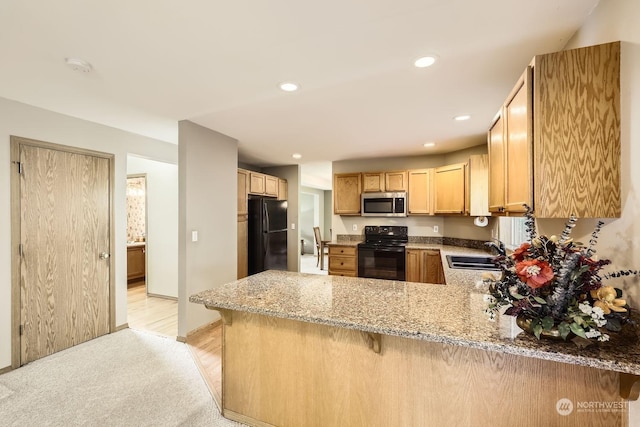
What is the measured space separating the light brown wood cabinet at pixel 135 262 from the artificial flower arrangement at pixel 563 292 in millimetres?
5922

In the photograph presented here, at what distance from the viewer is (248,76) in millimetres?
2023

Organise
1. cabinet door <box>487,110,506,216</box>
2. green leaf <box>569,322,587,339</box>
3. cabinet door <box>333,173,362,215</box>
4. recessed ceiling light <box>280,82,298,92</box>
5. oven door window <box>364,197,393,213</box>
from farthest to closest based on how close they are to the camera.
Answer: cabinet door <box>333,173,362,215</box> < oven door window <box>364,197,393,213</box> < recessed ceiling light <box>280,82,298,92</box> < cabinet door <box>487,110,506,216</box> < green leaf <box>569,322,587,339</box>

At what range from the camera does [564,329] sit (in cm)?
101

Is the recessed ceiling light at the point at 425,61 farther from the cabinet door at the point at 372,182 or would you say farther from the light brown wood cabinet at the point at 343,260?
the light brown wood cabinet at the point at 343,260

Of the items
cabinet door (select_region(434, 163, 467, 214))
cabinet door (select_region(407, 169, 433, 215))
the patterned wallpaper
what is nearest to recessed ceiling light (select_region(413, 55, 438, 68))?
cabinet door (select_region(434, 163, 467, 214))

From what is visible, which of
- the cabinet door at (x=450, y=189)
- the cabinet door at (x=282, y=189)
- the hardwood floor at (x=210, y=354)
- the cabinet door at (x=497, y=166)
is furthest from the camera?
the cabinet door at (x=282, y=189)

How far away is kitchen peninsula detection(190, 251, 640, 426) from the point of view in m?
1.17

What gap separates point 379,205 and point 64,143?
13.3 feet

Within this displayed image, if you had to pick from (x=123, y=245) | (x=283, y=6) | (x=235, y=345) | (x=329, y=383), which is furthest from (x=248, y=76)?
(x=123, y=245)

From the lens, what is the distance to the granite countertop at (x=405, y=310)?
39.8 inches

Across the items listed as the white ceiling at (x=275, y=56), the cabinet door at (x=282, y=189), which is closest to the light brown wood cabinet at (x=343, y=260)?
the cabinet door at (x=282, y=189)

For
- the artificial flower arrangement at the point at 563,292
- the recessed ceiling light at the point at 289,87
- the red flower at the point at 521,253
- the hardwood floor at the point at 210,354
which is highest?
the recessed ceiling light at the point at 289,87

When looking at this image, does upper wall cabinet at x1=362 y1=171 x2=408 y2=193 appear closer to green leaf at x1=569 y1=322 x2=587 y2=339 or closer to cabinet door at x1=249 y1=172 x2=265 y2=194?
cabinet door at x1=249 y1=172 x2=265 y2=194

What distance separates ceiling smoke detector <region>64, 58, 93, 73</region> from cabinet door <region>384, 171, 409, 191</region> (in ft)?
12.5
